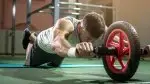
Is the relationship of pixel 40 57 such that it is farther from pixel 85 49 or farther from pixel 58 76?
pixel 85 49

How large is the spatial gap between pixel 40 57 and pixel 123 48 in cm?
117

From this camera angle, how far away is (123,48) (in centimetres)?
168

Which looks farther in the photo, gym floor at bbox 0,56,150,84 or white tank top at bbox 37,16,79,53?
white tank top at bbox 37,16,79,53

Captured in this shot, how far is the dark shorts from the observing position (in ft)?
8.66

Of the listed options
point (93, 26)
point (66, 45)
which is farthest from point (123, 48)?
point (66, 45)

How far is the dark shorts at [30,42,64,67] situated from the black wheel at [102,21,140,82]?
3.00 feet

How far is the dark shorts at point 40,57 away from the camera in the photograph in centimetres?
264

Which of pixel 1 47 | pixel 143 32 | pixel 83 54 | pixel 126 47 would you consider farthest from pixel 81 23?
pixel 1 47

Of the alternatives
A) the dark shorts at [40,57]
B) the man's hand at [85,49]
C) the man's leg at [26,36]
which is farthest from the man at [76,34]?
the man's leg at [26,36]

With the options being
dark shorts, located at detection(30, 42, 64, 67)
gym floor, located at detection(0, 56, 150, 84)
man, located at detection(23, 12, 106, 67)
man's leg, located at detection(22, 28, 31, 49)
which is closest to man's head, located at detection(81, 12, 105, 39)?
man, located at detection(23, 12, 106, 67)

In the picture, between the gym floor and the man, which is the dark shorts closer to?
the gym floor

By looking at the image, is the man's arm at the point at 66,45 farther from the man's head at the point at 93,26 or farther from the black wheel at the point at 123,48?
the black wheel at the point at 123,48

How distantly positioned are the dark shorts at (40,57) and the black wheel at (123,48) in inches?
36.0

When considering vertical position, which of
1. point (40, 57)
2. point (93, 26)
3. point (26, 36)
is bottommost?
point (40, 57)
